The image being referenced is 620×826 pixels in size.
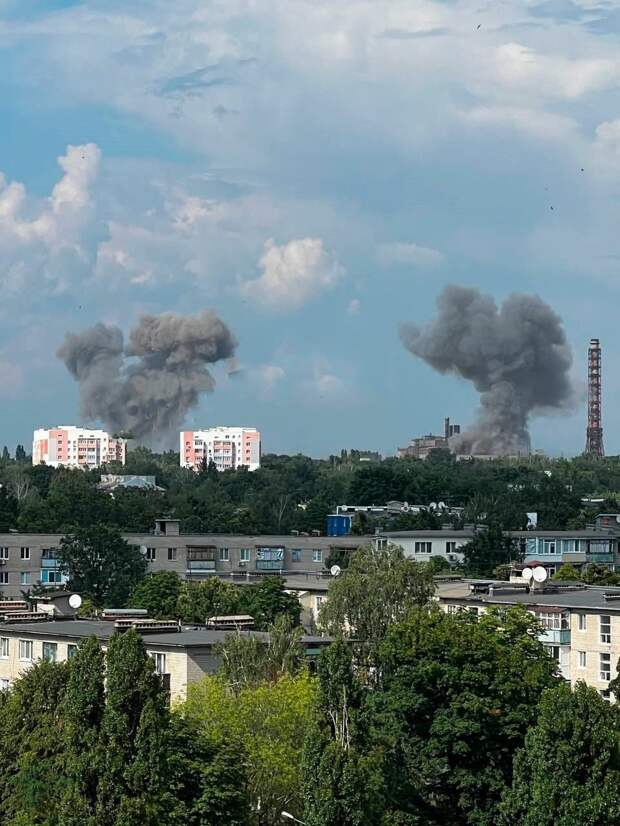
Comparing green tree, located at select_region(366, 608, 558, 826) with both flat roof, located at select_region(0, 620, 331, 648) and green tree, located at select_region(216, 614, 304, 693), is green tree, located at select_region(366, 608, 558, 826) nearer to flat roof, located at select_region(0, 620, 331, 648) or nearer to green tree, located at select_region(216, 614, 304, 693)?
green tree, located at select_region(216, 614, 304, 693)

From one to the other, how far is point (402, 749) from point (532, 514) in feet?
269

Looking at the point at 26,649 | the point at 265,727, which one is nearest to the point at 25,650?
the point at 26,649

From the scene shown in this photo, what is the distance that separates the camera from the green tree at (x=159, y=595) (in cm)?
5841

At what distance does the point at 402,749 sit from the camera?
113 feet

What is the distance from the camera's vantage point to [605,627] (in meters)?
47.6

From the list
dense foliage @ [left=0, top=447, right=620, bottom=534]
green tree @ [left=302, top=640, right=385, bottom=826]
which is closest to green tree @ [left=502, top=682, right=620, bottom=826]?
green tree @ [left=302, top=640, right=385, bottom=826]

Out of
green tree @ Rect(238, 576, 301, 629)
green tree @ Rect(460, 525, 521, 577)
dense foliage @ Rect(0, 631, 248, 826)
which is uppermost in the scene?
green tree @ Rect(460, 525, 521, 577)

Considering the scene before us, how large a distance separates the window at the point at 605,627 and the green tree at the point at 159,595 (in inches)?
588

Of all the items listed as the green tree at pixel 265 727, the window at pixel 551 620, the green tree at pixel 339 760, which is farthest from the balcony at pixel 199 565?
the green tree at pixel 339 760

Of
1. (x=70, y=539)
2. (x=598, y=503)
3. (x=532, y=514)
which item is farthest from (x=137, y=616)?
(x=598, y=503)

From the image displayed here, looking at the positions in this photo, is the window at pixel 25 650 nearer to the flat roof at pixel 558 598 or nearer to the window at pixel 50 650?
the window at pixel 50 650

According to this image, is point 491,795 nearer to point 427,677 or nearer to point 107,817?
point 427,677

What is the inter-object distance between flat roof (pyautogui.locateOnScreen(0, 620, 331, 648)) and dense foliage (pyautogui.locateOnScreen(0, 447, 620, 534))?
4359 cm

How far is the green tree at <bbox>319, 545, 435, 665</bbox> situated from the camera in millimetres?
49156
